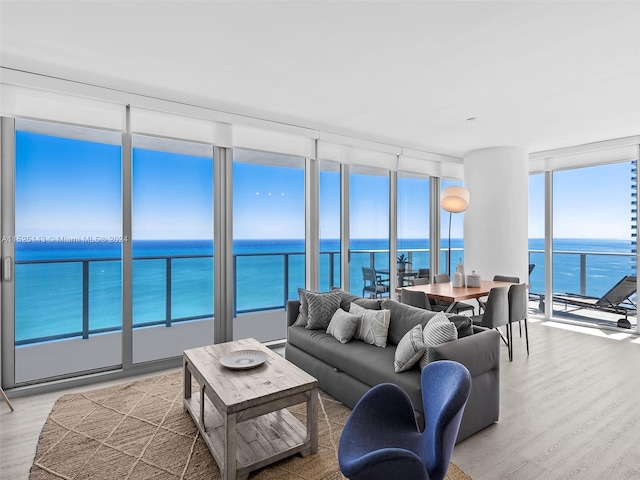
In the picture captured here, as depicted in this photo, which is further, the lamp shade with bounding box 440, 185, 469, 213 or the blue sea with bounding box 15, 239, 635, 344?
the lamp shade with bounding box 440, 185, 469, 213

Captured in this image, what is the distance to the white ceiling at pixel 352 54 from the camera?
2.25 m

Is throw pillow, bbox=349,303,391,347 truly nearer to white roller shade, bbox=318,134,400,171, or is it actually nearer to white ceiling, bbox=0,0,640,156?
white ceiling, bbox=0,0,640,156

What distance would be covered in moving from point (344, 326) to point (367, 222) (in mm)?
2636

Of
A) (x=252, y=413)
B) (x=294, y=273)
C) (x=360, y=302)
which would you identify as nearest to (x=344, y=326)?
(x=360, y=302)

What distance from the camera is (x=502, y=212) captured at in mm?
5602

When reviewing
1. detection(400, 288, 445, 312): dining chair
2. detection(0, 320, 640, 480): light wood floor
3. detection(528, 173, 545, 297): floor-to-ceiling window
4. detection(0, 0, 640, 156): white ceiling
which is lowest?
detection(0, 320, 640, 480): light wood floor

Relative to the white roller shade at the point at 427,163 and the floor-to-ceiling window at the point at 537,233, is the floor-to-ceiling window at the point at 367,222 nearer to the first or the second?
the white roller shade at the point at 427,163

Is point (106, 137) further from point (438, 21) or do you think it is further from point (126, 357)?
point (438, 21)

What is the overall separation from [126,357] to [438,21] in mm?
4136

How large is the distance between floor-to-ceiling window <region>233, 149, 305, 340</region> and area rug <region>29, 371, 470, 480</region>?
2050mm

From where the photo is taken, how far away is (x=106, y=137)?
3.80 m

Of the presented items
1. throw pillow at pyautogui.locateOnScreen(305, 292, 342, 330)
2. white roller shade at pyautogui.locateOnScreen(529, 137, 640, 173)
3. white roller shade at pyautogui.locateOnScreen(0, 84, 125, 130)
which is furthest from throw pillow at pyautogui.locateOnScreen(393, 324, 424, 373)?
white roller shade at pyautogui.locateOnScreen(529, 137, 640, 173)

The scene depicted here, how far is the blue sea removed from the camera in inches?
148

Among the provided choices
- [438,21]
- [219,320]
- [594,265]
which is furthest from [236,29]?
[594,265]
